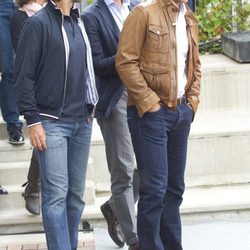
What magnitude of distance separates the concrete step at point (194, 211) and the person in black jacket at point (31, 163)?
0.44 feet

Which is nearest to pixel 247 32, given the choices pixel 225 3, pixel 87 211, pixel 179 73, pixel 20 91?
pixel 225 3

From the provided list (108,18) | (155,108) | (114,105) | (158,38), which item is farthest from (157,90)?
(108,18)

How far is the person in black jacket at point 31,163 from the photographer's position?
18.0 ft

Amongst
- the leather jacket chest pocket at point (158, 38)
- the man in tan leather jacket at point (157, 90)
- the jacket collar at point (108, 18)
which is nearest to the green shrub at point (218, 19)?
the jacket collar at point (108, 18)

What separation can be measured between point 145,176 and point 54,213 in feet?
1.94

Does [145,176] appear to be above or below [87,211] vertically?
above

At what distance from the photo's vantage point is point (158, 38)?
167 inches

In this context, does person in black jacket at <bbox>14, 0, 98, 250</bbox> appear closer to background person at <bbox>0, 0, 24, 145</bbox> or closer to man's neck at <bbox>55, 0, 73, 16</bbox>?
man's neck at <bbox>55, 0, 73, 16</bbox>

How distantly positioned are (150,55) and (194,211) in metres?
1.89

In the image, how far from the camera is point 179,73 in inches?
172

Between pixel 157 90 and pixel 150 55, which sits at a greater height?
pixel 150 55

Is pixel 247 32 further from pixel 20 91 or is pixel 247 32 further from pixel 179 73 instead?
pixel 20 91

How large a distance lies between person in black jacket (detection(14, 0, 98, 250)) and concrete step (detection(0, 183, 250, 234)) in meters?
1.21

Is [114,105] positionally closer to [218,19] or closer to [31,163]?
[31,163]
